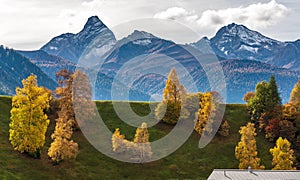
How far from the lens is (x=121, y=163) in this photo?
10100cm

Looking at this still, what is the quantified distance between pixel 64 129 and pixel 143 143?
18845mm

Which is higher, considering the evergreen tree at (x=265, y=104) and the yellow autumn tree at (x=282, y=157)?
the evergreen tree at (x=265, y=104)

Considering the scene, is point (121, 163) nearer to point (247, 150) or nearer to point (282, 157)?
point (247, 150)

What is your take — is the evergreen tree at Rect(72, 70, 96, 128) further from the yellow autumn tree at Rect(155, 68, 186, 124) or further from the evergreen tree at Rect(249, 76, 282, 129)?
the evergreen tree at Rect(249, 76, 282, 129)

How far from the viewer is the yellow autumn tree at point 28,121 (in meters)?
92.2

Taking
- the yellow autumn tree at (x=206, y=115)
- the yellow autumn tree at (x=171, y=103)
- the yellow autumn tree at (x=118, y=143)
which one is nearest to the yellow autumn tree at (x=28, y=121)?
the yellow autumn tree at (x=118, y=143)

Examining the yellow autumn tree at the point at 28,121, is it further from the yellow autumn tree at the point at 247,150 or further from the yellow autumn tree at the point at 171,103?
the yellow autumn tree at the point at 247,150

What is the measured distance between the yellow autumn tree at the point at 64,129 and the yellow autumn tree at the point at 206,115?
35331 millimetres

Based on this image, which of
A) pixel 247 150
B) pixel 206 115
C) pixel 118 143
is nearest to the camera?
pixel 118 143

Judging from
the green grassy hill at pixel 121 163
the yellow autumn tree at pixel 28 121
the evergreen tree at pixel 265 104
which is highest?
the evergreen tree at pixel 265 104

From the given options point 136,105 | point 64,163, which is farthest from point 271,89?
point 64,163

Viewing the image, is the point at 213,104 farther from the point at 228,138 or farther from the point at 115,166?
the point at 115,166

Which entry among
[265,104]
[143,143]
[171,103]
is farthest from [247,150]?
[265,104]

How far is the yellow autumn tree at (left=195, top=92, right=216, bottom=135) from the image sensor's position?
118 meters
